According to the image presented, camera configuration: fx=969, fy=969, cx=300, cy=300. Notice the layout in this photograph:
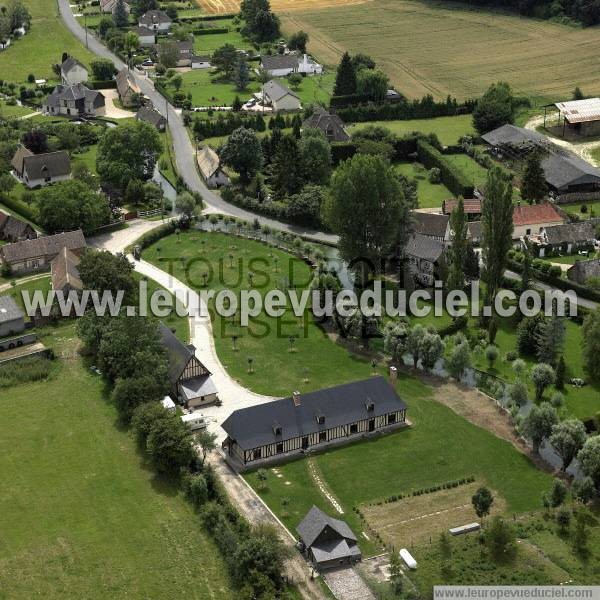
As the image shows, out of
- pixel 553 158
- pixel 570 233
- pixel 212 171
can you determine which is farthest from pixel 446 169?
pixel 212 171

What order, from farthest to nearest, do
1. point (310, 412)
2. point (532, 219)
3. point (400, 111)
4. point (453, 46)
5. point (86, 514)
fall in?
1. point (453, 46)
2. point (400, 111)
3. point (532, 219)
4. point (310, 412)
5. point (86, 514)

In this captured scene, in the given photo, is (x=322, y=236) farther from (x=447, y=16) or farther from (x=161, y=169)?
(x=447, y=16)

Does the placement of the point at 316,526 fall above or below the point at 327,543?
above

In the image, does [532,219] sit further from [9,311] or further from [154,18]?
[154,18]

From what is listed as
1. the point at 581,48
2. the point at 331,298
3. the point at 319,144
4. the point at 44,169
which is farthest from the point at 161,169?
the point at 581,48

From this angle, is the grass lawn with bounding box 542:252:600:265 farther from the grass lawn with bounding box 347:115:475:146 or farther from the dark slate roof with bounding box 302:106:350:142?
the dark slate roof with bounding box 302:106:350:142

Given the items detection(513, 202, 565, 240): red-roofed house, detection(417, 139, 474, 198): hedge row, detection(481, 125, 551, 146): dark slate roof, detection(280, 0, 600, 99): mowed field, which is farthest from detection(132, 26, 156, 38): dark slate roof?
detection(513, 202, 565, 240): red-roofed house
